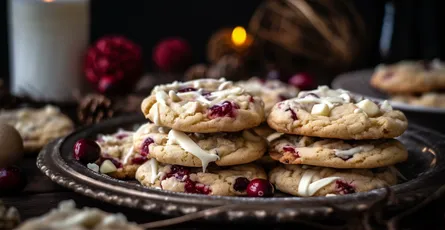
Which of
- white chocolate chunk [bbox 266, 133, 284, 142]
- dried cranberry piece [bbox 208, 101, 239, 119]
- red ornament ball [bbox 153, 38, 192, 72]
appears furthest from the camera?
red ornament ball [bbox 153, 38, 192, 72]

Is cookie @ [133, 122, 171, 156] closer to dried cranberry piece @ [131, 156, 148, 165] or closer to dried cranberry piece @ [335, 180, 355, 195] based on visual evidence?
dried cranberry piece @ [131, 156, 148, 165]

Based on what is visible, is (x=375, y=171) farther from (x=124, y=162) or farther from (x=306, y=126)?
(x=124, y=162)

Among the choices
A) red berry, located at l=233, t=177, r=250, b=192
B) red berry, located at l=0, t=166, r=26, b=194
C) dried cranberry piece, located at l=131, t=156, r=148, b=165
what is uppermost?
red berry, located at l=233, t=177, r=250, b=192

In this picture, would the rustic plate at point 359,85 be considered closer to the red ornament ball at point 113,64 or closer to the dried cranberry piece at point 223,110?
the red ornament ball at point 113,64

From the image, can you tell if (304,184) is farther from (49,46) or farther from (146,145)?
(49,46)

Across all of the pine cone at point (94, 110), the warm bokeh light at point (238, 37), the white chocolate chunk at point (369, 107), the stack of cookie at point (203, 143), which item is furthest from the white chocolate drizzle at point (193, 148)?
the warm bokeh light at point (238, 37)

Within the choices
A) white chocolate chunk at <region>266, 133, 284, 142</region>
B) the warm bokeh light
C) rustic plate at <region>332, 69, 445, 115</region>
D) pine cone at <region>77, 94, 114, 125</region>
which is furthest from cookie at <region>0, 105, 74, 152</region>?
the warm bokeh light

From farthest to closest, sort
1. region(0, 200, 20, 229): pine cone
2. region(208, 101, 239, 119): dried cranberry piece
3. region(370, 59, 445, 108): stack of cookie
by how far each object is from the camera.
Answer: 1. region(370, 59, 445, 108): stack of cookie
2. region(208, 101, 239, 119): dried cranberry piece
3. region(0, 200, 20, 229): pine cone
